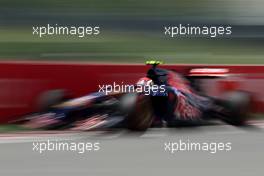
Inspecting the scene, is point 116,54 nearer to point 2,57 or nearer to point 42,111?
point 2,57

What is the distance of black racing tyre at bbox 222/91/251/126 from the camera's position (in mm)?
7707

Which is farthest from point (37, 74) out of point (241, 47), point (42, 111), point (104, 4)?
point (241, 47)

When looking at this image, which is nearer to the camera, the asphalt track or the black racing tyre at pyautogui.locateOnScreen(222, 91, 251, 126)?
the asphalt track

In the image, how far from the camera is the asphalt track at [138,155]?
5.39 meters

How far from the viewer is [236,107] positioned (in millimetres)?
7703

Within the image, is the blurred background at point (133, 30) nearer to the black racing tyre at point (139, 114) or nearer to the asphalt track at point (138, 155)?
the black racing tyre at point (139, 114)

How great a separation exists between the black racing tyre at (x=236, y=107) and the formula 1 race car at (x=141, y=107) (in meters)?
0.01

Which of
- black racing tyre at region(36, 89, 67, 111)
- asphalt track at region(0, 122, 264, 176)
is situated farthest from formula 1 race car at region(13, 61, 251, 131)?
asphalt track at region(0, 122, 264, 176)

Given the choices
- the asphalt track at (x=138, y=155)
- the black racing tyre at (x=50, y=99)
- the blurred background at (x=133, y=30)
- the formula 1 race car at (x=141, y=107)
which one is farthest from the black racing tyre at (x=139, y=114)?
the blurred background at (x=133, y=30)

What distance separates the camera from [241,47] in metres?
12.1

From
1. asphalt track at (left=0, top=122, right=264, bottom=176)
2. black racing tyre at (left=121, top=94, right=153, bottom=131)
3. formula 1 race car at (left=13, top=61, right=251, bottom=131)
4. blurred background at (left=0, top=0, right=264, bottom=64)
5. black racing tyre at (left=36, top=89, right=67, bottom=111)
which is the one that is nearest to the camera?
asphalt track at (left=0, top=122, right=264, bottom=176)

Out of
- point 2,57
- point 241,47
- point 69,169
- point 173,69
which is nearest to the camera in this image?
point 69,169

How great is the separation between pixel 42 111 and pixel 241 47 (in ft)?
18.1

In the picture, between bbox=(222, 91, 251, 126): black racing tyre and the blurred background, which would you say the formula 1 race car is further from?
the blurred background
